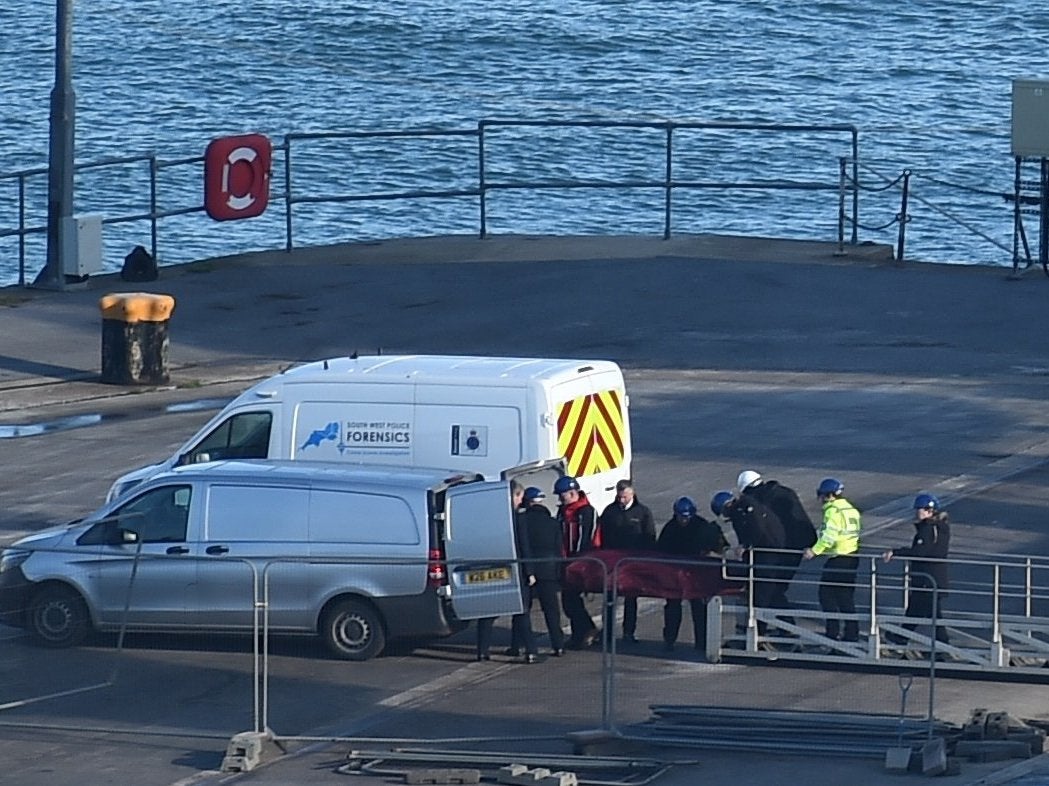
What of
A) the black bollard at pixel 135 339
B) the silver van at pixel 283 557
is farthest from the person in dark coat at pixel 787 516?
the black bollard at pixel 135 339

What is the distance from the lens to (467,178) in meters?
65.0

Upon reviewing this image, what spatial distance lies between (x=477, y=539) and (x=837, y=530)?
262 cm

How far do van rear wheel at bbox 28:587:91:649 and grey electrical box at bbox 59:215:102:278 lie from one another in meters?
14.7

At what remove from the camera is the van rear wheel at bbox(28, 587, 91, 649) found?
17.8 m

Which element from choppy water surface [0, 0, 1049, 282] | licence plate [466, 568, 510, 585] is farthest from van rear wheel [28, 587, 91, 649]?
choppy water surface [0, 0, 1049, 282]

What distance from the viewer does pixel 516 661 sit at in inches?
699

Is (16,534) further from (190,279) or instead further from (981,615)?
(190,279)

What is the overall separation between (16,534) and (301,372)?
311cm

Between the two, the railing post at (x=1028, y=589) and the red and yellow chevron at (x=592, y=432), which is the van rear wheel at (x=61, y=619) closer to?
the red and yellow chevron at (x=592, y=432)

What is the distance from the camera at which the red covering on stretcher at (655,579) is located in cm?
1748

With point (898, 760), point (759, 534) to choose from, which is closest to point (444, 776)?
point (898, 760)

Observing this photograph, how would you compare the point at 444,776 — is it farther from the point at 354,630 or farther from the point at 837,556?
the point at 837,556

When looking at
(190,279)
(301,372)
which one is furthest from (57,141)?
(301,372)

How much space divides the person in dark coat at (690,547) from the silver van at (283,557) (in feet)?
4.16
